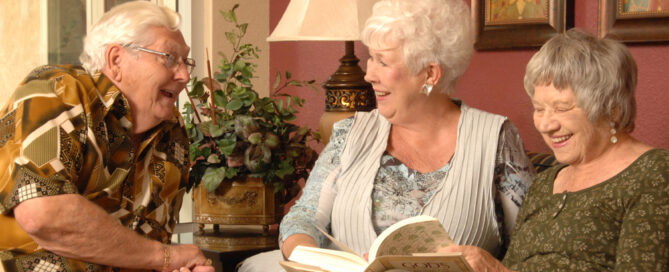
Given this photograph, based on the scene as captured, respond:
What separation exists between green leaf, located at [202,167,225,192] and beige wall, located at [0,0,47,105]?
113 centimetres

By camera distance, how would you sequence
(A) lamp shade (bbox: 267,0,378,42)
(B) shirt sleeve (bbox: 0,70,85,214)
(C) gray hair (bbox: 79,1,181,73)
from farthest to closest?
(A) lamp shade (bbox: 267,0,378,42), (C) gray hair (bbox: 79,1,181,73), (B) shirt sleeve (bbox: 0,70,85,214)

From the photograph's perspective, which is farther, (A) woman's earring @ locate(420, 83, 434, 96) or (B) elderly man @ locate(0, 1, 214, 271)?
(A) woman's earring @ locate(420, 83, 434, 96)

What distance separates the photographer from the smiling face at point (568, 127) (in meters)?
1.65

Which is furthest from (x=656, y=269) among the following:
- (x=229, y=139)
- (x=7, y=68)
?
(x=7, y=68)

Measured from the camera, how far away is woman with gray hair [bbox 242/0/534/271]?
6.57 feet

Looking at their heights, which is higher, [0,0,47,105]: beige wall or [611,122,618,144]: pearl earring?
[0,0,47,105]: beige wall

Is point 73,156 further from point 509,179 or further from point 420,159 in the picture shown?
point 509,179

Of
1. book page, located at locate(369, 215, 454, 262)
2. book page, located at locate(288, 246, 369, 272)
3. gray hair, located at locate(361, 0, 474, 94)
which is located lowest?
book page, located at locate(288, 246, 369, 272)

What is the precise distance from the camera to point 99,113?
1.78m

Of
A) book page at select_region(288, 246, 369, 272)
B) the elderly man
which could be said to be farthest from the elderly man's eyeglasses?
book page at select_region(288, 246, 369, 272)

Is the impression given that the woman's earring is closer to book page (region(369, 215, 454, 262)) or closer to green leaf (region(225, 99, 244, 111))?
book page (region(369, 215, 454, 262))

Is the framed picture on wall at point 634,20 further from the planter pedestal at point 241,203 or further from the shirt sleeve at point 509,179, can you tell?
the planter pedestal at point 241,203

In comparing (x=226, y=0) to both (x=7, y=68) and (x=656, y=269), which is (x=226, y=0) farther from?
(x=656, y=269)

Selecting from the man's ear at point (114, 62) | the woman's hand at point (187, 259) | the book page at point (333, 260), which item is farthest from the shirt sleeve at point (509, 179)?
the man's ear at point (114, 62)
